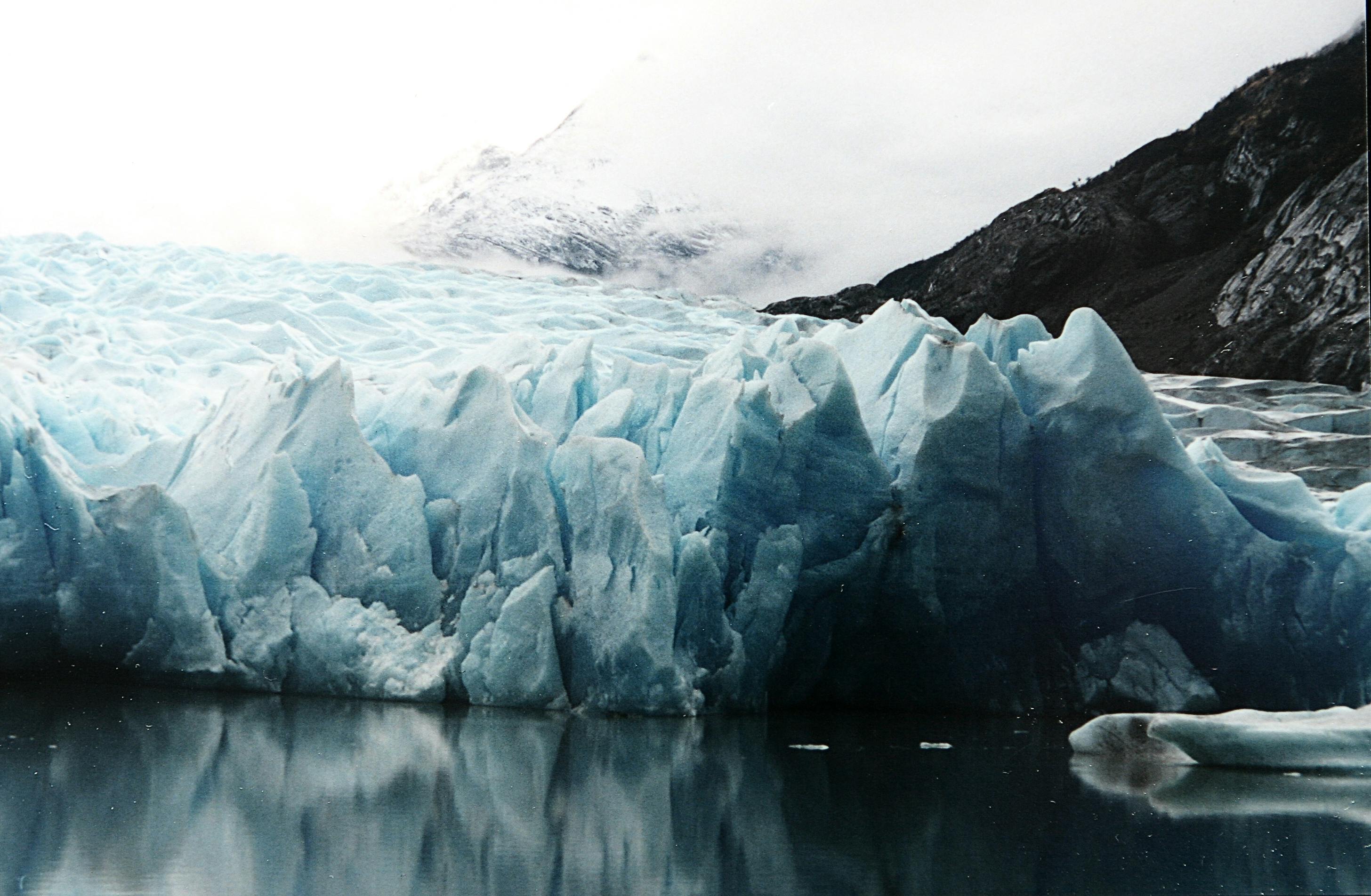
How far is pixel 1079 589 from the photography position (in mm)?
6848

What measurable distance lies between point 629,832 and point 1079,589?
12.4 feet

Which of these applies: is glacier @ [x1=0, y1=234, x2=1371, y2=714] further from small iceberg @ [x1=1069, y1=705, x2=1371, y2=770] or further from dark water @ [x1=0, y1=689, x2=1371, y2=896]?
small iceberg @ [x1=1069, y1=705, x2=1371, y2=770]

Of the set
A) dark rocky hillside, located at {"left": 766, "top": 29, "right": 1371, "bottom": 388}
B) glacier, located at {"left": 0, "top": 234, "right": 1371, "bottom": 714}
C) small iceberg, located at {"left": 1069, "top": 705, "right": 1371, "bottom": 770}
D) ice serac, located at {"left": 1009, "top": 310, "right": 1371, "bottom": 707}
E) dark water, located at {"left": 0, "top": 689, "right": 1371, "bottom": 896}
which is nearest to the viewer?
dark water, located at {"left": 0, "top": 689, "right": 1371, "bottom": 896}

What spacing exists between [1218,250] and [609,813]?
8138 mm

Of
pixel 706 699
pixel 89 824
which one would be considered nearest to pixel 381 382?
pixel 706 699

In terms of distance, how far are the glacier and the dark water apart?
67 cm

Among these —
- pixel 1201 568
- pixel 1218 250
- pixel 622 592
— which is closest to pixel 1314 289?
pixel 1218 250

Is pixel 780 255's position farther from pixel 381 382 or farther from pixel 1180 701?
pixel 1180 701

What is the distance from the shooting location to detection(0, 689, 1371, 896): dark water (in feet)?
10.7

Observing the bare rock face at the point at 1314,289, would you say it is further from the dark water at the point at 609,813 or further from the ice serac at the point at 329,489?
the ice serac at the point at 329,489

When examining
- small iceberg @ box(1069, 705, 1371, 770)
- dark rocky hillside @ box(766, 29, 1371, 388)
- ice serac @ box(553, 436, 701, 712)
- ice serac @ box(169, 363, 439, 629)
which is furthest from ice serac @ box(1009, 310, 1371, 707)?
ice serac @ box(169, 363, 439, 629)

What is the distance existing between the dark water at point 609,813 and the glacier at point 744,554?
674 millimetres

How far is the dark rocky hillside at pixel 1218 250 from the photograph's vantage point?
31.2 feet

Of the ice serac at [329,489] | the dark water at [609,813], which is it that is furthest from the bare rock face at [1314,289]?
the ice serac at [329,489]
